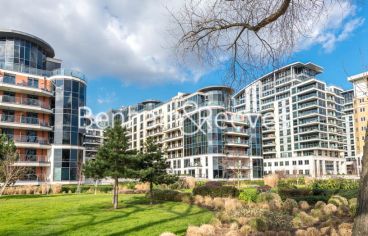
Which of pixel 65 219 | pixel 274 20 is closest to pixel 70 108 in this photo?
pixel 65 219

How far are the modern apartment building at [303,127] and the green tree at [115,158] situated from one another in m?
71.9

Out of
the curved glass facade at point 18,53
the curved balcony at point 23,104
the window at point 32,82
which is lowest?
the curved balcony at point 23,104

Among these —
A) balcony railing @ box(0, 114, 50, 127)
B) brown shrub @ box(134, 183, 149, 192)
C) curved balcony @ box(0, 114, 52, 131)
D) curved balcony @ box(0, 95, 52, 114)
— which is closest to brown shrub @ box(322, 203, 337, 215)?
brown shrub @ box(134, 183, 149, 192)

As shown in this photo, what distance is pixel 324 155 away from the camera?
90.4 m

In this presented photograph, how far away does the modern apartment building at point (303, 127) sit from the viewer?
89.9m

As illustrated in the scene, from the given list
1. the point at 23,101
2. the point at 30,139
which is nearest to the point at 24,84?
the point at 23,101

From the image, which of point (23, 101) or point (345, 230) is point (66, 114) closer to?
point (23, 101)

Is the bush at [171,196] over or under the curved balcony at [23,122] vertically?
under

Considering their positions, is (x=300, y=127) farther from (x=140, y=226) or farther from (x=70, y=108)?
(x=140, y=226)

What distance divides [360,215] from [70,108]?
4820cm

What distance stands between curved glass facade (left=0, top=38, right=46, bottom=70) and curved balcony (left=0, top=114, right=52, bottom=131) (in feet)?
24.7

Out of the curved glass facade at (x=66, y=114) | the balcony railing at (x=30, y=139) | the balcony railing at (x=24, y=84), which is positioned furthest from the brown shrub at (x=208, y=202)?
the balcony railing at (x=24, y=84)

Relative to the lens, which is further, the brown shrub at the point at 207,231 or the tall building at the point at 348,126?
the tall building at the point at 348,126

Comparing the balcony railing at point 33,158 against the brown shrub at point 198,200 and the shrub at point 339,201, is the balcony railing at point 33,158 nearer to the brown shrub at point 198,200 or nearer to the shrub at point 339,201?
the brown shrub at point 198,200
